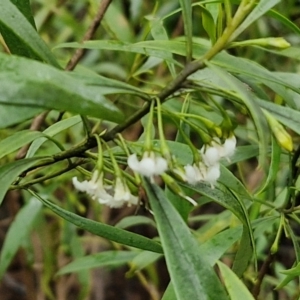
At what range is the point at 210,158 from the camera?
0.42m

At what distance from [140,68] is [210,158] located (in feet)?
1.38

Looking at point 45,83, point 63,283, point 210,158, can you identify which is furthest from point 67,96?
point 63,283

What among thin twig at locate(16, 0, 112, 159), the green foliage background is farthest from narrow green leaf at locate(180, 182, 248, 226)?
thin twig at locate(16, 0, 112, 159)

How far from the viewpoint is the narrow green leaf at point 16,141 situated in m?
0.43

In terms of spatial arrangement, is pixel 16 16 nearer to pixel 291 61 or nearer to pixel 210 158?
pixel 210 158

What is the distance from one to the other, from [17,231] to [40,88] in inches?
26.5

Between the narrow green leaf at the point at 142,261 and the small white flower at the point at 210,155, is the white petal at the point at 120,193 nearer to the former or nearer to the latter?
the small white flower at the point at 210,155

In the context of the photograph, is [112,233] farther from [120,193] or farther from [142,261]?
[142,261]

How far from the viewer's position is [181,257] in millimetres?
397

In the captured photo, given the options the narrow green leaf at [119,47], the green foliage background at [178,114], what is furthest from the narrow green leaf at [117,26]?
the narrow green leaf at [119,47]

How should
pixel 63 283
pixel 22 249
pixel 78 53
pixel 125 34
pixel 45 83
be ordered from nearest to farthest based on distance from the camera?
pixel 45 83 → pixel 78 53 → pixel 125 34 → pixel 22 249 → pixel 63 283

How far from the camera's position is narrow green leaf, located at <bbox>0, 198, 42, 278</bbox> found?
966 mm

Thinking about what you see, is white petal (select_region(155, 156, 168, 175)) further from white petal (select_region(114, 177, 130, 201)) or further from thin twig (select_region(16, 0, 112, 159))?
thin twig (select_region(16, 0, 112, 159))

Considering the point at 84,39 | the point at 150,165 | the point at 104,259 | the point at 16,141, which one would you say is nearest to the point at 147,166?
the point at 150,165
